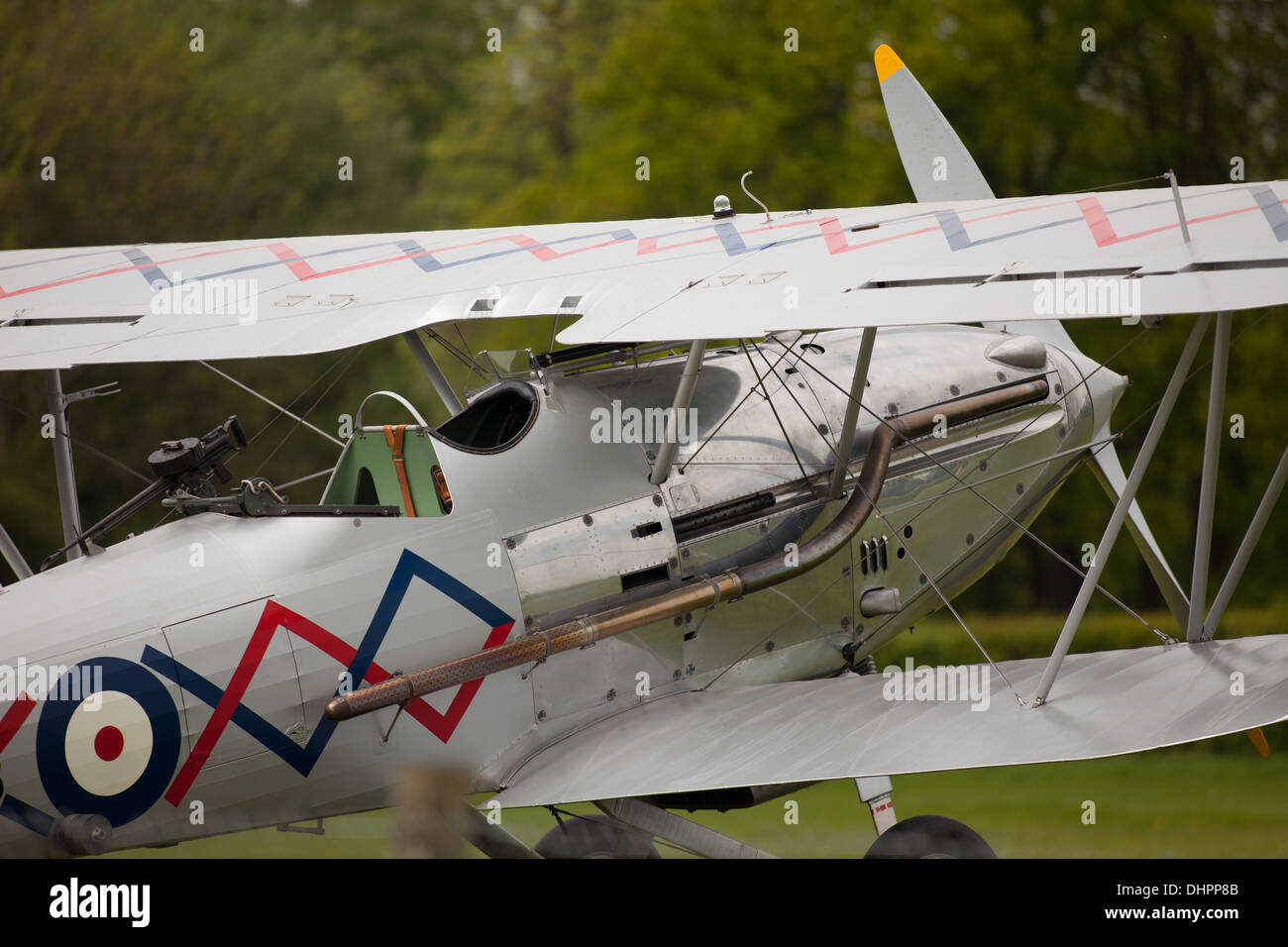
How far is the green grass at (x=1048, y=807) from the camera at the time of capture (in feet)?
35.0

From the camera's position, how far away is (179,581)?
553 cm

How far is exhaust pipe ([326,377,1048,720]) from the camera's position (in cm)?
562

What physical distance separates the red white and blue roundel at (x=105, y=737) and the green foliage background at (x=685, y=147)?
11.1 meters

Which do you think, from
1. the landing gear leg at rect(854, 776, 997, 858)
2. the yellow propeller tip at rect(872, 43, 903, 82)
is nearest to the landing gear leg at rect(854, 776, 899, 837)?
the landing gear leg at rect(854, 776, 997, 858)

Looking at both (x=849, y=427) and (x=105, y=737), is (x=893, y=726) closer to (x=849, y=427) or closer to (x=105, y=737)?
(x=849, y=427)

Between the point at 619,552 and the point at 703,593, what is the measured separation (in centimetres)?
41

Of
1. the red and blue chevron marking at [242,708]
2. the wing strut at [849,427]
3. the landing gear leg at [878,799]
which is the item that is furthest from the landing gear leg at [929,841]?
the red and blue chevron marking at [242,708]

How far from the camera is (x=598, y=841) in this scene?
6.35m

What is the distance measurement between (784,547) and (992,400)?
156 centimetres

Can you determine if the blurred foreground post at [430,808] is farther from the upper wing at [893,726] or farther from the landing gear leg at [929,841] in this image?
the landing gear leg at [929,841]

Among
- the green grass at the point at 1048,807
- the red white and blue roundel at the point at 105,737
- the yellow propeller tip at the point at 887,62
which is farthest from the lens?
the green grass at the point at 1048,807

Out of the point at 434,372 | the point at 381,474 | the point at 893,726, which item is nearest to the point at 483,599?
the point at 381,474

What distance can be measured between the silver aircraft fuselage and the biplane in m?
0.02

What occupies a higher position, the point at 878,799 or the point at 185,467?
the point at 185,467
